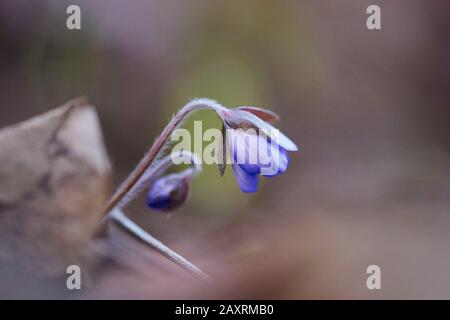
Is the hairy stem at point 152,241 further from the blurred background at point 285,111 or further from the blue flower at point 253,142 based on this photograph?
the blue flower at point 253,142

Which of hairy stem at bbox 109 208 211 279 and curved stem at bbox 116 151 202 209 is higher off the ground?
curved stem at bbox 116 151 202 209

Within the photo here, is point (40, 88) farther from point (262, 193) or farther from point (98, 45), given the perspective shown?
point (262, 193)

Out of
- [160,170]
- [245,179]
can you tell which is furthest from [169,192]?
[245,179]

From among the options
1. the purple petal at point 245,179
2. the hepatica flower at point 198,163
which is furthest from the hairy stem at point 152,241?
the purple petal at point 245,179

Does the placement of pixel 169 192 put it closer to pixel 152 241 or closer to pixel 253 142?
pixel 152 241

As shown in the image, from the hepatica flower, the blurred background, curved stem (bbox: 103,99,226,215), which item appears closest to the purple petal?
the hepatica flower

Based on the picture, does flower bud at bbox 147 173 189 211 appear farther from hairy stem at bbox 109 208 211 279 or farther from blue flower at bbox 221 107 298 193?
blue flower at bbox 221 107 298 193
